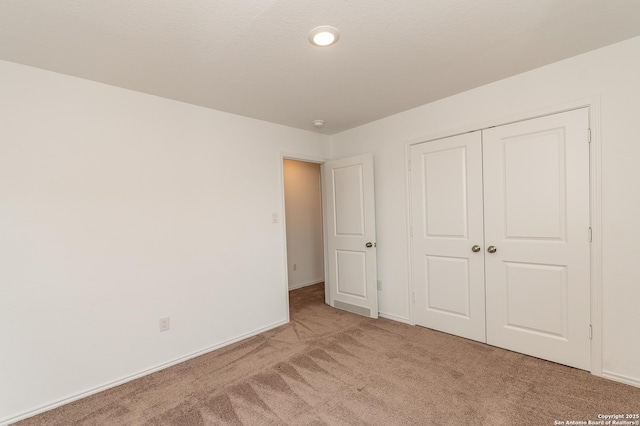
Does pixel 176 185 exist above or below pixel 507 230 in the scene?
above

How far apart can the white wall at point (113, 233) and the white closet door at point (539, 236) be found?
2.39 m

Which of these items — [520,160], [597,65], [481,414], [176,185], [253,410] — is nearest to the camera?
[481,414]

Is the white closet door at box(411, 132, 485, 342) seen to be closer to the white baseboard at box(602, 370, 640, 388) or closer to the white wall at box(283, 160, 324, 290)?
the white baseboard at box(602, 370, 640, 388)

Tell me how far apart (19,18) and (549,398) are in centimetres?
393

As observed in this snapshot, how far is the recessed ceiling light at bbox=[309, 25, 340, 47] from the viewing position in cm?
172

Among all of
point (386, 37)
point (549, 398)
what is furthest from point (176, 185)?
point (549, 398)

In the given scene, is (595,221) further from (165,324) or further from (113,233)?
(113,233)

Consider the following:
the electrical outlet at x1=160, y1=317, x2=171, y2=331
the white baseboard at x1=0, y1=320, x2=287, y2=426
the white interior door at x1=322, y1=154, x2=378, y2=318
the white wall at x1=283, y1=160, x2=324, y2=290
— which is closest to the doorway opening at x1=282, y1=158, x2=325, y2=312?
the white wall at x1=283, y1=160, x2=324, y2=290

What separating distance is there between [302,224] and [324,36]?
12.8ft

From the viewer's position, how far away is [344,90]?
262cm

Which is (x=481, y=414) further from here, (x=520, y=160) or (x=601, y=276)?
(x=520, y=160)

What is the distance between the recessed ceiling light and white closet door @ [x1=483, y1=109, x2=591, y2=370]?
1740 millimetres

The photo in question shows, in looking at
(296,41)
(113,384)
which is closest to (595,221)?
(296,41)

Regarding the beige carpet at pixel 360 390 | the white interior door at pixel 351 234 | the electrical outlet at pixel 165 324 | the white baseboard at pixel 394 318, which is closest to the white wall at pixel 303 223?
the white interior door at pixel 351 234
